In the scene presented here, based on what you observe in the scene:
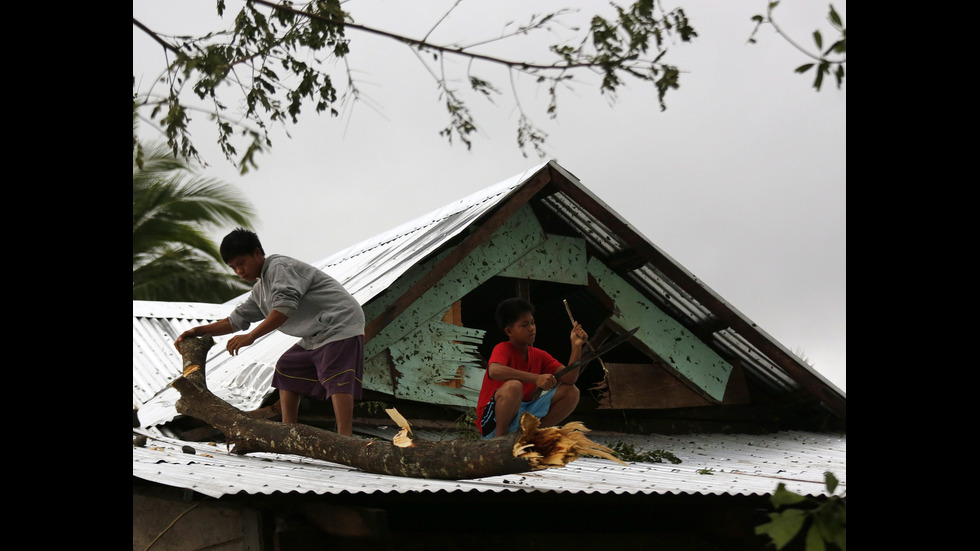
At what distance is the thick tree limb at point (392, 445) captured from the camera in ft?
15.4

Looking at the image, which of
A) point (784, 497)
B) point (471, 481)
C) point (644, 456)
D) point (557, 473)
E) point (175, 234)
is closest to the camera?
point (784, 497)

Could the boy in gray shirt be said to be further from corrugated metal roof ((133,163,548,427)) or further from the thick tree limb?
corrugated metal roof ((133,163,548,427))

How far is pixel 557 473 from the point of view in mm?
6012

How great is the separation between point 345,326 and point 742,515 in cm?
267

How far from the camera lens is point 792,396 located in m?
8.88

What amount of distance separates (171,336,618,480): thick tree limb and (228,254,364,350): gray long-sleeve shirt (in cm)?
41

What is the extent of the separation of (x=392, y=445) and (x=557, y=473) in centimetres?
117

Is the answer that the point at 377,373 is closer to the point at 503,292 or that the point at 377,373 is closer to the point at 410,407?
the point at 410,407

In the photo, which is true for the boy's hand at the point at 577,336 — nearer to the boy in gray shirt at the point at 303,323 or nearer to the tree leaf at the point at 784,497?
the boy in gray shirt at the point at 303,323

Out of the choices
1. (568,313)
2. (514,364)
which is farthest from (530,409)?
(568,313)

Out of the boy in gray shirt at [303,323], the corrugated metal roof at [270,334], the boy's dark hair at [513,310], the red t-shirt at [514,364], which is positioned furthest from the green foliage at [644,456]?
the boy in gray shirt at [303,323]

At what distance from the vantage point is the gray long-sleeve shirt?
6238 mm

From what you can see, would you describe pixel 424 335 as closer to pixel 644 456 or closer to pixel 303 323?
pixel 303 323

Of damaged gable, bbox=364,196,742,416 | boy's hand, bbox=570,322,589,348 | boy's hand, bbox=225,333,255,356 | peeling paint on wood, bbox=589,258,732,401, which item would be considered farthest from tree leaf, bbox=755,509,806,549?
peeling paint on wood, bbox=589,258,732,401
